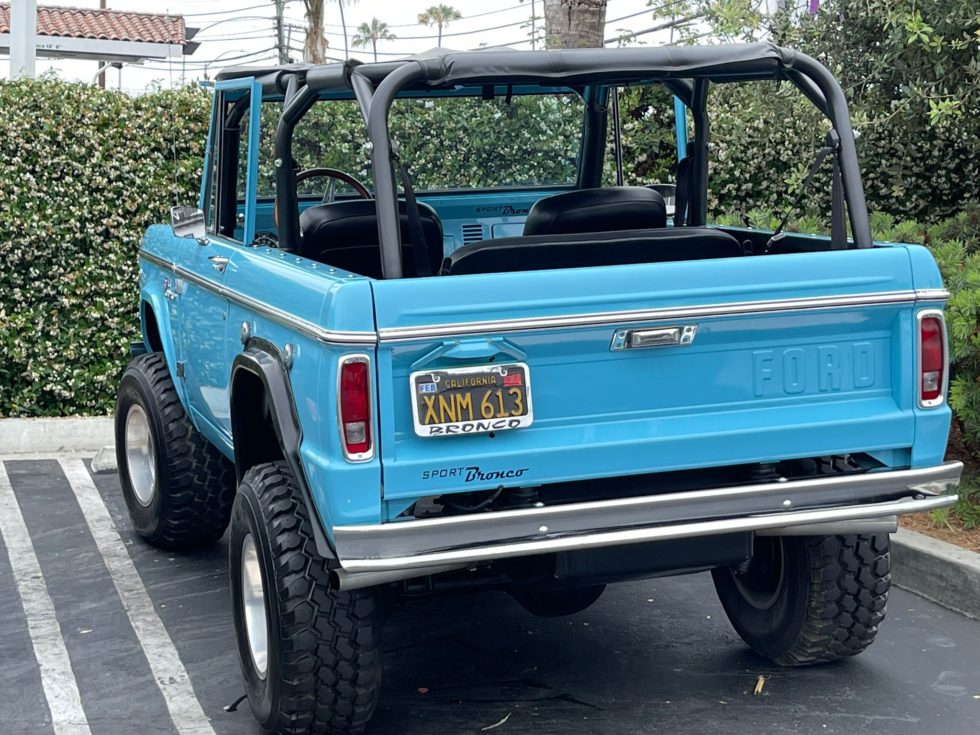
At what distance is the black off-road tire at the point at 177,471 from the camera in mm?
6055

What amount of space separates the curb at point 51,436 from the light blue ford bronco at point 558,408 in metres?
4.28

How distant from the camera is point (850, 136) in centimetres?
429

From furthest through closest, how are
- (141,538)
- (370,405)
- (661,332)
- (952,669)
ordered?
(141,538) → (952,669) → (661,332) → (370,405)

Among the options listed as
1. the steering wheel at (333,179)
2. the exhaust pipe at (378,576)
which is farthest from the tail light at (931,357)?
the steering wheel at (333,179)

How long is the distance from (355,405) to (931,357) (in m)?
1.76

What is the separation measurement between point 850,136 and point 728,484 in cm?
119

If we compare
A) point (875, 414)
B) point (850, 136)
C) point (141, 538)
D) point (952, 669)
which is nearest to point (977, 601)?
point (952, 669)

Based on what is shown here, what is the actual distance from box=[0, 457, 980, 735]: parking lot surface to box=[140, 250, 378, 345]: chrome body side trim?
3.40 ft

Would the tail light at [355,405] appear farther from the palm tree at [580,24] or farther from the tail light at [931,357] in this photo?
the palm tree at [580,24]

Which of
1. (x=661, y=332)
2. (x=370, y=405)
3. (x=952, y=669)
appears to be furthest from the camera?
(x=952, y=669)

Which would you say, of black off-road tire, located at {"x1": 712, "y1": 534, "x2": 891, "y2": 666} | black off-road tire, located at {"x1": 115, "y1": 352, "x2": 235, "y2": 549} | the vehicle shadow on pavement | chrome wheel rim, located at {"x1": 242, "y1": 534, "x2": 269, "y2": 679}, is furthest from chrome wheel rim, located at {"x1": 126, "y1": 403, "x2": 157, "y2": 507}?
black off-road tire, located at {"x1": 712, "y1": 534, "x2": 891, "y2": 666}

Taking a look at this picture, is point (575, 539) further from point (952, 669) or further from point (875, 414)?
point (952, 669)

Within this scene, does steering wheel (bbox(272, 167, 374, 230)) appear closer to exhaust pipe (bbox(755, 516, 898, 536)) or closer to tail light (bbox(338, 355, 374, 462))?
tail light (bbox(338, 355, 374, 462))

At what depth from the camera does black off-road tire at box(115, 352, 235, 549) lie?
6.05m
